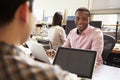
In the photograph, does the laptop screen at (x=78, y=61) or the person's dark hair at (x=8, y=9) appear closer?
the person's dark hair at (x=8, y=9)

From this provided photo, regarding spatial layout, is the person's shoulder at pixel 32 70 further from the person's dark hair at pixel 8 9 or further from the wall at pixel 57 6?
the wall at pixel 57 6

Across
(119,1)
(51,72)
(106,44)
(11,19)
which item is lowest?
(106,44)

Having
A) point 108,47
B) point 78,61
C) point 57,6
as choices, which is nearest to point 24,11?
point 78,61

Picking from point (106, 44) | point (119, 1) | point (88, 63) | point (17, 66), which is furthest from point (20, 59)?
point (119, 1)

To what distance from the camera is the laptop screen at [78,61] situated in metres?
1.38

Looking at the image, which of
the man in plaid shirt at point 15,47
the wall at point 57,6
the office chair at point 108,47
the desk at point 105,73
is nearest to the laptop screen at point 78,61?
the desk at point 105,73

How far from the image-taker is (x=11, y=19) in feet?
1.65

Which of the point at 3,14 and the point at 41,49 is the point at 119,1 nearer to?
the point at 41,49

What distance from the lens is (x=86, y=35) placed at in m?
2.24

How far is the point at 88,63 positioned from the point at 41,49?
489mm

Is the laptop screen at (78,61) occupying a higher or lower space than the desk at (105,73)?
higher

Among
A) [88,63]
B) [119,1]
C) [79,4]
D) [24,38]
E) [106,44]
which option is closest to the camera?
[24,38]

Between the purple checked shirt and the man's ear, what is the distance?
1.61 metres

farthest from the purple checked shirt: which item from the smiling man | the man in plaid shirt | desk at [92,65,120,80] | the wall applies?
the wall
